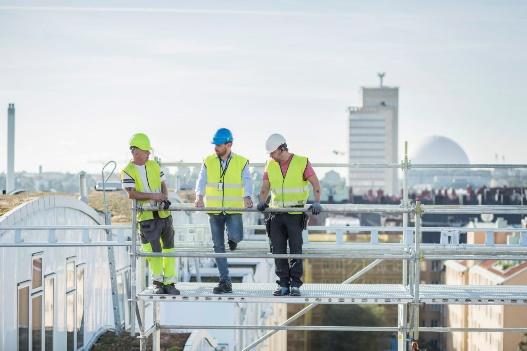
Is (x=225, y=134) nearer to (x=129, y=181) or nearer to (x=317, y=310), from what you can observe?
(x=129, y=181)

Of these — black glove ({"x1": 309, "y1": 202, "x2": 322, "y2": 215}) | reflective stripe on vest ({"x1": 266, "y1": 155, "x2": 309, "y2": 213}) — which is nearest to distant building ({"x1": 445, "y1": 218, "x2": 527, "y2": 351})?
reflective stripe on vest ({"x1": 266, "y1": 155, "x2": 309, "y2": 213})

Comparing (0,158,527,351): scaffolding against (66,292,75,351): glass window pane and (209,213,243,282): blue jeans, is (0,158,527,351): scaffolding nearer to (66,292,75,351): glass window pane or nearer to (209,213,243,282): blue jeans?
(209,213,243,282): blue jeans

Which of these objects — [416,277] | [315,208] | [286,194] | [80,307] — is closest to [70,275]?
[80,307]

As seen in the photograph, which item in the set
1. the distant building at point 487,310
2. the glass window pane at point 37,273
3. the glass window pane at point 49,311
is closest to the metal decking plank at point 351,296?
the glass window pane at point 37,273

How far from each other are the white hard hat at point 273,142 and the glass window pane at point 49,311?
773 centimetres

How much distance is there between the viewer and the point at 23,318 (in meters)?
14.7

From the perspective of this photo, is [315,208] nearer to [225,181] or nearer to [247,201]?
[247,201]

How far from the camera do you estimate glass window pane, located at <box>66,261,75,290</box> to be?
56.3 feet

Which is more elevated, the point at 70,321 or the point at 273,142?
the point at 273,142

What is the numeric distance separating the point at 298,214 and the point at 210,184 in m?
1.06

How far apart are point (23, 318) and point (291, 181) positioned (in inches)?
277

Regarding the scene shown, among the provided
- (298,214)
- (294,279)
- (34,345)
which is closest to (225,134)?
(298,214)

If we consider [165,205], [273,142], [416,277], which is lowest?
[416,277]

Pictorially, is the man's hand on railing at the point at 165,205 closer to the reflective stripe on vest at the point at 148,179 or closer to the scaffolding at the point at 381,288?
the scaffolding at the point at 381,288
